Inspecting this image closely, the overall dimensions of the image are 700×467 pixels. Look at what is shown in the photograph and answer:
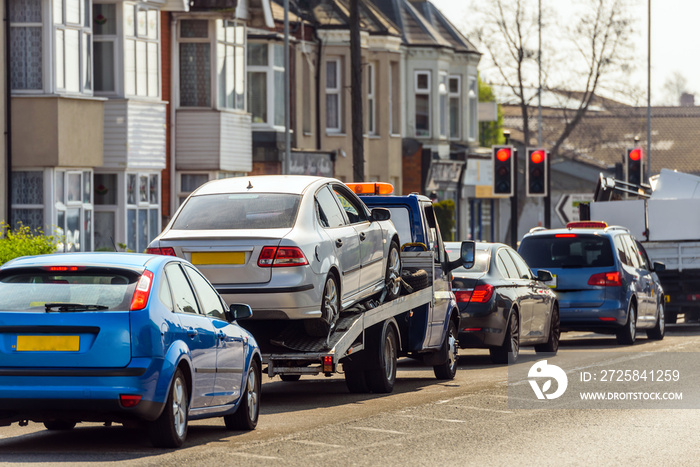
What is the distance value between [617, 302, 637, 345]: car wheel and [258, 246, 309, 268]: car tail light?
10086mm

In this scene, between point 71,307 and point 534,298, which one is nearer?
point 71,307

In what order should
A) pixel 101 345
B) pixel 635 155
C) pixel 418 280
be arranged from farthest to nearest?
1. pixel 635 155
2. pixel 418 280
3. pixel 101 345

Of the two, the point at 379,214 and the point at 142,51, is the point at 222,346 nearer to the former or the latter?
the point at 379,214

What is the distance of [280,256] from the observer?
12.6 metres

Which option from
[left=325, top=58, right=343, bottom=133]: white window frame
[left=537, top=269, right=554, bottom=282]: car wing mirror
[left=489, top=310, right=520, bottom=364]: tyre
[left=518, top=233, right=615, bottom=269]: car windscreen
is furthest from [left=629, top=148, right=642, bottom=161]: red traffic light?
[left=489, top=310, right=520, bottom=364]: tyre

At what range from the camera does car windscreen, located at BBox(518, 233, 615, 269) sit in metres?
21.7

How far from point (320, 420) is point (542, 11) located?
160 ft

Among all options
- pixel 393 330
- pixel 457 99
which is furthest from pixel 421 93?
pixel 393 330

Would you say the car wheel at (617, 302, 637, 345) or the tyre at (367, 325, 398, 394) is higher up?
the tyre at (367, 325, 398, 394)

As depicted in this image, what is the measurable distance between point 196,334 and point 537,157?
19.2 meters

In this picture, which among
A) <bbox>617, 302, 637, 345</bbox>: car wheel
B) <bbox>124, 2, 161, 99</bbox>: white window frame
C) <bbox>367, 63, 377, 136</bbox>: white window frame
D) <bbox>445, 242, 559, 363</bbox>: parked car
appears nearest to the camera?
<bbox>445, 242, 559, 363</bbox>: parked car

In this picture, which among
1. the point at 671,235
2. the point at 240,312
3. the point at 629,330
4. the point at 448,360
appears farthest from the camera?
the point at 671,235

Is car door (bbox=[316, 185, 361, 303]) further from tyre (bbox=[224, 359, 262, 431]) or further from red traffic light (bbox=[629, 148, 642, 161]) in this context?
red traffic light (bbox=[629, 148, 642, 161])

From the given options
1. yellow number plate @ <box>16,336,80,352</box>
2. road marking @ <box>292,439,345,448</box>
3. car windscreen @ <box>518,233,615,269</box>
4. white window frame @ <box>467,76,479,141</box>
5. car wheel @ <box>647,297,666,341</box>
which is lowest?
car wheel @ <box>647,297,666,341</box>
